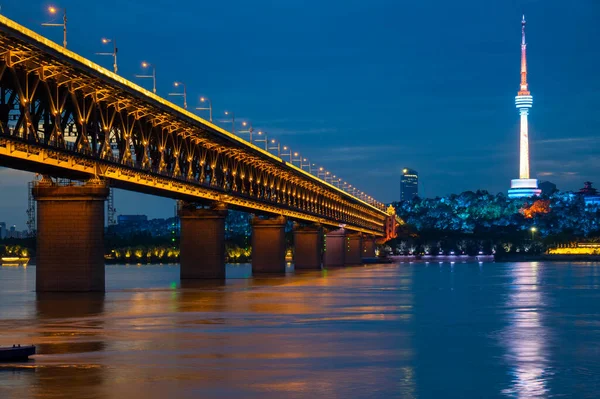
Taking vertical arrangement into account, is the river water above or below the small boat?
below

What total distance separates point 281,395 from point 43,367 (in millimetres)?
8445

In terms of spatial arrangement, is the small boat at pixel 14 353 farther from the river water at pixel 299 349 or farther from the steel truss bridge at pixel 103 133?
the steel truss bridge at pixel 103 133

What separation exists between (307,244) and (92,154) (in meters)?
116

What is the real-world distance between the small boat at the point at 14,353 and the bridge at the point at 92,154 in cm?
2585

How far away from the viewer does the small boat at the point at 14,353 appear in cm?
3392

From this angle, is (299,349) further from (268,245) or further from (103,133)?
(268,245)

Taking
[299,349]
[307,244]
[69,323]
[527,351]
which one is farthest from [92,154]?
[307,244]

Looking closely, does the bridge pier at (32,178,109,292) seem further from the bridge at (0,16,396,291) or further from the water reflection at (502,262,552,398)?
the water reflection at (502,262,552,398)

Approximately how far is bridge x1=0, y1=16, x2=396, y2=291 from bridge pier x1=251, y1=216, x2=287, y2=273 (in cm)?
2561

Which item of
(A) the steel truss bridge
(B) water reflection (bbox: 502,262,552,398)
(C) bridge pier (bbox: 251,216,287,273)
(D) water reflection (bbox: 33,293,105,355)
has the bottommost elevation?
(B) water reflection (bbox: 502,262,552,398)

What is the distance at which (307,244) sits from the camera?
619 feet

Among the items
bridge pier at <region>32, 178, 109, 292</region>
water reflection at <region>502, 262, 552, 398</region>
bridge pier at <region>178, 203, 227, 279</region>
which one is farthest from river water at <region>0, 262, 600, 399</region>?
bridge pier at <region>178, 203, 227, 279</region>

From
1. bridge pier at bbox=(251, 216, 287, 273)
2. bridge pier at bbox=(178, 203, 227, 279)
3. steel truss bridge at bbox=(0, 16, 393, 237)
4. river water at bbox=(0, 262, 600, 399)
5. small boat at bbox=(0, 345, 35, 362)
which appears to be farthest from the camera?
bridge pier at bbox=(251, 216, 287, 273)

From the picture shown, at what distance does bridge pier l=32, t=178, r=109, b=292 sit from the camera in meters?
72.4
